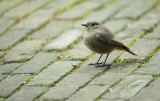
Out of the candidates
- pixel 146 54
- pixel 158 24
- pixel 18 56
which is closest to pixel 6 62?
pixel 18 56

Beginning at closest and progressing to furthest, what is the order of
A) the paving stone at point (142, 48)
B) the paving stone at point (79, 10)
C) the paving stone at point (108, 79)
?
the paving stone at point (108, 79), the paving stone at point (142, 48), the paving stone at point (79, 10)

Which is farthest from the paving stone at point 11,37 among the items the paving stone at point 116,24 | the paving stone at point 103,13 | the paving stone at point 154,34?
the paving stone at point 154,34

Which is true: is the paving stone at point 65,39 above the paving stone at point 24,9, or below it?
below

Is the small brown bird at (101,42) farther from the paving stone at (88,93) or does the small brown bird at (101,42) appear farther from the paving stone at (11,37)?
the paving stone at (11,37)

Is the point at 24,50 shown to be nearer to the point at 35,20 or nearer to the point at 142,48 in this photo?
the point at 35,20

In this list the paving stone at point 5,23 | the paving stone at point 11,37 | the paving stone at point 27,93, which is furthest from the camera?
the paving stone at point 5,23

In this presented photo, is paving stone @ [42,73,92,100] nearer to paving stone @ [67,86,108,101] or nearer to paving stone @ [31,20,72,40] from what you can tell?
paving stone @ [67,86,108,101]

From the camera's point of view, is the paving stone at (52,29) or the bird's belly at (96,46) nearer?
the bird's belly at (96,46)
